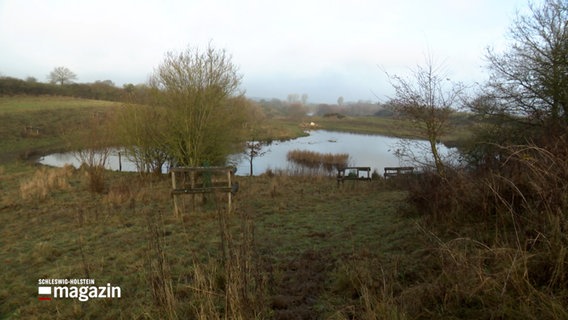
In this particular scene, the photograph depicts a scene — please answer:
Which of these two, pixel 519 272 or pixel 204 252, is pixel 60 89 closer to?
pixel 204 252

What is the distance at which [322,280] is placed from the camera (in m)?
3.91

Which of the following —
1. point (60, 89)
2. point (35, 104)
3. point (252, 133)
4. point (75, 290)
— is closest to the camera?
point (75, 290)

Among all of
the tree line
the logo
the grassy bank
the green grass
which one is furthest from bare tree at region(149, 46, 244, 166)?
the tree line

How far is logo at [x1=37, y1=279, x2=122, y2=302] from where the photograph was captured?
13.0ft

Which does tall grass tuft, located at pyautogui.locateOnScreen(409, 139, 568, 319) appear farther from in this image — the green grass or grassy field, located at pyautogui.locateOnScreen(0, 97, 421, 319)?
the green grass

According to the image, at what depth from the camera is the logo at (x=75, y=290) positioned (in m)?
3.95

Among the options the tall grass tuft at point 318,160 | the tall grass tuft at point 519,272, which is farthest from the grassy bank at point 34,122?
the tall grass tuft at point 519,272

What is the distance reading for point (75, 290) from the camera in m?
4.14

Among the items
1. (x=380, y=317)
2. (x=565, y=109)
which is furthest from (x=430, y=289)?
(x=565, y=109)

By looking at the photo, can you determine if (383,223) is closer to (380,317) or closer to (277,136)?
(380,317)

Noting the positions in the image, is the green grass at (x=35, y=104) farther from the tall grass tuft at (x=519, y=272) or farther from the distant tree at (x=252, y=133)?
the tall grass tuft at (x=519, y=272)

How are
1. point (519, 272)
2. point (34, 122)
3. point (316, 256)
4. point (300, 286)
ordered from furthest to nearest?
point (34, 122), point (316, 256), point (300, 286), point (519, 272)

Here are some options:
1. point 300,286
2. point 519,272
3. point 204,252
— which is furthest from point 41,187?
point 519,272

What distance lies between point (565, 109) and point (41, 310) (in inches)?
496
